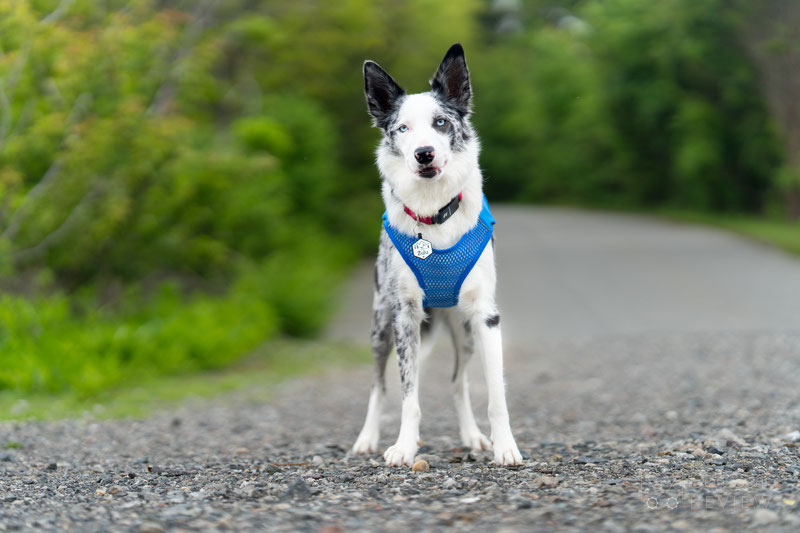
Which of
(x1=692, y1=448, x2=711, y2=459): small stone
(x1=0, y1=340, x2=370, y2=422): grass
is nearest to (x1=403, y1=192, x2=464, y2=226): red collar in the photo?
(x1=692, y1=448, x2=711, y2=459): small stone

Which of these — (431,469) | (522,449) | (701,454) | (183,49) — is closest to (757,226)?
(183,49)

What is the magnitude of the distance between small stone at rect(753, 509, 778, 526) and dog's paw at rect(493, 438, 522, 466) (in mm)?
1557

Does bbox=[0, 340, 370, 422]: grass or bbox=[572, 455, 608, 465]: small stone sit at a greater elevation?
bbox=[572, 455, 608, 465]: small stone

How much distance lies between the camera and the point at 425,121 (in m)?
4.83

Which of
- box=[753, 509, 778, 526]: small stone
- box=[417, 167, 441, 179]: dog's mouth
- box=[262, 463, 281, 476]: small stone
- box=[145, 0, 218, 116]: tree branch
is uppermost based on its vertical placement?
box=[145, 0, 218, 116]: tree branch

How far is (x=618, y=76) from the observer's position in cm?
3281

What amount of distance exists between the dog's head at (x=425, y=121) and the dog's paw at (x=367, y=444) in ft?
5.46

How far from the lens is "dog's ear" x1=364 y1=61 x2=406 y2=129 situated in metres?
4.99

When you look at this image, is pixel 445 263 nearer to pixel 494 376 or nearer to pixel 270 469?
pixel 494 376

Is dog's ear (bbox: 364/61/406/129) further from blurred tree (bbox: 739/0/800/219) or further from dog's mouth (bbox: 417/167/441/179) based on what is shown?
blurred tree (bbox: 739/0/800/219)

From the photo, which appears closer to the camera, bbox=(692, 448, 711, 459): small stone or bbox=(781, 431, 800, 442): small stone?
bbox=(692, 448, 711, 459): small stone

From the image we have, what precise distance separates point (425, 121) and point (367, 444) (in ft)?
6.76

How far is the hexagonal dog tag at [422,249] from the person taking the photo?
496cm

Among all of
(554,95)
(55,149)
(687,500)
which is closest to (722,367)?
(687,500)
